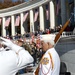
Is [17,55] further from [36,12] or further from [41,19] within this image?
[36,12]

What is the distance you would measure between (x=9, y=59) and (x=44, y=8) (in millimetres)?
51042

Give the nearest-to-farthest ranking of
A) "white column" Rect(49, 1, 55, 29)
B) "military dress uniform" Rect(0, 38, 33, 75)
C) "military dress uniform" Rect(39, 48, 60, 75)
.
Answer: "military dress uniform" Rect(0, 38, 33, 75) → "military dress uniform" Rect(39, 48, 60, 75) → "white column" Rect(49, 1, 55, 29)

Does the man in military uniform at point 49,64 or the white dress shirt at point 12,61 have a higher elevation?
the white dress shirt at point 12,61

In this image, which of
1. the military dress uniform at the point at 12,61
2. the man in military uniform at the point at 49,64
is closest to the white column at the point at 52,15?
the man in military uniform at the point at 49,64

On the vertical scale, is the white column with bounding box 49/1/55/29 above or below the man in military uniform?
above

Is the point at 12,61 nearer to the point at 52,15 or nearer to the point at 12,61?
the point at 12,61

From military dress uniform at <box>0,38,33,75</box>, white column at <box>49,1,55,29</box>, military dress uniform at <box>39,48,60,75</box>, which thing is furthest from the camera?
white column at <box>49,1,55,29</box>

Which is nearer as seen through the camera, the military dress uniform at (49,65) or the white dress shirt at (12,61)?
the white dress shirt at (12,61)

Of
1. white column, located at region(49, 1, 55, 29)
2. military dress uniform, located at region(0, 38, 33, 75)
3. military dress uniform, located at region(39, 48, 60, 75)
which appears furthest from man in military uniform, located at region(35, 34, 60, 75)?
white column, located at region(49, 1, 55, 29)

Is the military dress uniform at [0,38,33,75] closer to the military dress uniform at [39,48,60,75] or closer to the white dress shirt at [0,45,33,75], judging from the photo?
the white dress shirt at [0,45,33,75]

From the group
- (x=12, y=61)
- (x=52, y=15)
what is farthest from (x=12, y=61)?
(x=52, y=15)

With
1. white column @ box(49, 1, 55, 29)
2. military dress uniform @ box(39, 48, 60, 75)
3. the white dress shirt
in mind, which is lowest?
military dress uniform @ box(39, 48, 60, 75)

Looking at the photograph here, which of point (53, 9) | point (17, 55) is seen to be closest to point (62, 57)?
point (17, 55)

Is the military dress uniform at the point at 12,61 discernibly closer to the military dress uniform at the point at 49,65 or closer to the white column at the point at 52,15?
the military dress uniform at the point at 49,65
